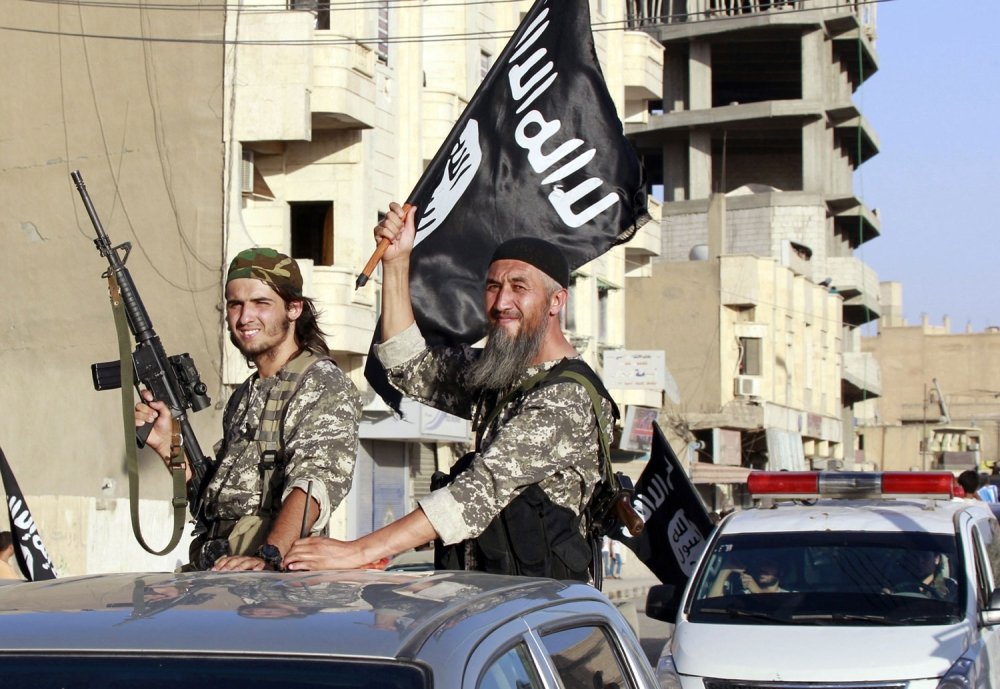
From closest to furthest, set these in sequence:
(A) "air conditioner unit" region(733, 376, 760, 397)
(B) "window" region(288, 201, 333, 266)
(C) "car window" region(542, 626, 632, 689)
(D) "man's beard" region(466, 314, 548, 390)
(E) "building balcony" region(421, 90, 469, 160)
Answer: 1. (C) "car window" region(542, 626, 632, 689)
2. (D) "man's beard" region(466, 314, 548, 390)
3. (B) "window" region(288, 201, 333, 266)
4. (E) "building balcony" region(421, 90, 469, 160)
5. (A) "air conditioner unit" region(733, 376, 760, 397)

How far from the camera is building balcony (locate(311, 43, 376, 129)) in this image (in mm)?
25266

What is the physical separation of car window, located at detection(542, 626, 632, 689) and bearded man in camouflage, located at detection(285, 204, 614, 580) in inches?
29.1

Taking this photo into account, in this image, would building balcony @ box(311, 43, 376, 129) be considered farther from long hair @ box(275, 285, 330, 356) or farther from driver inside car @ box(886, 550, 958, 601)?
long hair @ box(275, 285, 330, 356)

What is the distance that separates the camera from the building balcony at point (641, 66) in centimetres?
4019

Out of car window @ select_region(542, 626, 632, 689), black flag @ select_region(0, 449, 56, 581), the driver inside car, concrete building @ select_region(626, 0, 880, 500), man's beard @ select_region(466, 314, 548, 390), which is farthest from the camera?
concrete building @ select_region(626, 0, 880, 500)

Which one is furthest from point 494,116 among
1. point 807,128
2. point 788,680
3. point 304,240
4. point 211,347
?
point 807,128

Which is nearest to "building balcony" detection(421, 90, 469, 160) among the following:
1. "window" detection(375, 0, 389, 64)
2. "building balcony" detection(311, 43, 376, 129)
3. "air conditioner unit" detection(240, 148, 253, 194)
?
"window" detection(375, 0, 389, 64)

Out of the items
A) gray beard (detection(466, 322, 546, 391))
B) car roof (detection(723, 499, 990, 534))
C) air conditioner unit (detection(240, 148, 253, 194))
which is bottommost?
car roof (detection(723, 499, 990, 534))

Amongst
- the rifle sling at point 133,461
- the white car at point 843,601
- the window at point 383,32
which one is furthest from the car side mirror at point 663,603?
the window at point 383,32

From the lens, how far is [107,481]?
82.0 ft

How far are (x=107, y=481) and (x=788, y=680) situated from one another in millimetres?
17699

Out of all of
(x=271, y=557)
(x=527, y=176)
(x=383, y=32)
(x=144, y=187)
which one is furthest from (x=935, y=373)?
(x=271, y=557)

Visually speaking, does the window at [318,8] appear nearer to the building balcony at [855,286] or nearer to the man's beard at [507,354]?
the man's beard at [507,354]

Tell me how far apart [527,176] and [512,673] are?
3.87 meters
